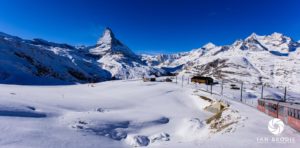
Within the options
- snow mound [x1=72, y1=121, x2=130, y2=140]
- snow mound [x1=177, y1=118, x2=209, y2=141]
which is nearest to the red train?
snow mound [x1=177, y1=118, x2=209, y2=141]

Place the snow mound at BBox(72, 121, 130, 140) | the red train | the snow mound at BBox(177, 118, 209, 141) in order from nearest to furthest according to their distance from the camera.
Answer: the red train → the snow mound at BBox(72, 121, 130, 140) → the snow mound at BBox(177, 118, 209, 141)

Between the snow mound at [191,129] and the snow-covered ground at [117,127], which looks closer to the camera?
the snow-covered ground at [117,127]

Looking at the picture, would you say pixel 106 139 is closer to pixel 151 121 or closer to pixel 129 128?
pixel 129 128

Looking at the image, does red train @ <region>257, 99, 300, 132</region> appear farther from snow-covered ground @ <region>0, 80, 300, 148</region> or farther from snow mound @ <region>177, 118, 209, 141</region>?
snow mound @ <region>177, 118, 209, 141</region>

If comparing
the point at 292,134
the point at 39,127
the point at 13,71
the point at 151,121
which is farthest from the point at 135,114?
the point at 13,71

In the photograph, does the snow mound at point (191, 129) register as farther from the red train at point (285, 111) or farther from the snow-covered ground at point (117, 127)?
the red train at point (285, 111)

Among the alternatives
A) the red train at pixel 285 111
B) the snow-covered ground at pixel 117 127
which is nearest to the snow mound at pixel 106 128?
the snow-covered ground at pixel 117 127

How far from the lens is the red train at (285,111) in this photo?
85.0 feet

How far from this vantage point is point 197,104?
56.4 m

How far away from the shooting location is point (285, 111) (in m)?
30.7

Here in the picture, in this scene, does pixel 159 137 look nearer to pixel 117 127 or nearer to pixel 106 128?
pixel 117 127

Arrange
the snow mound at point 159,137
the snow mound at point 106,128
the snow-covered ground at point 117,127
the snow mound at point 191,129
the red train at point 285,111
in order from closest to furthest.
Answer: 1. the snow-covered ground at point 117,127
2. the red train at point 285,111
3. the snow mound at point 106,128
4. the snow mound at point 159,137
5. the snow mound at point 191,129

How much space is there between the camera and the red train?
25.9 metres

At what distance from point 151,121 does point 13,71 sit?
249 feet
